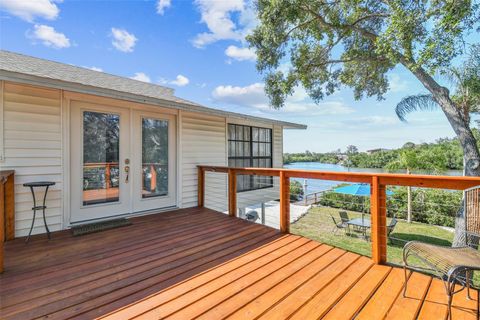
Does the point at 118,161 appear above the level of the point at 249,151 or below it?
below

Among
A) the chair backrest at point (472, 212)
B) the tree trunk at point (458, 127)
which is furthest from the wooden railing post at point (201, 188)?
the tree trunk at point (458, 127)

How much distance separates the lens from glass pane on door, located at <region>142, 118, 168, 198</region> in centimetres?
461

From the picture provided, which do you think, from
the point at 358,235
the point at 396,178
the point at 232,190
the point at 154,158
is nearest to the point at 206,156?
the point at 154,158

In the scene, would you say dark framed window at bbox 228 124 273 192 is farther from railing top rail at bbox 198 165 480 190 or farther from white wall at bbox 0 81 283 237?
white wall at bbox 0 81 283 237

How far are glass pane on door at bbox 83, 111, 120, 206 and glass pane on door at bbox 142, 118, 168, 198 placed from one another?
51cm

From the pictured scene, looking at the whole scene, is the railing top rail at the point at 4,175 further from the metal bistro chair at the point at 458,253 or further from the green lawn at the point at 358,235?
the green lawn at the point at 358,235

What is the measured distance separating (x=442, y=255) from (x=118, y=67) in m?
9.49

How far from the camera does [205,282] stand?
2162 mm

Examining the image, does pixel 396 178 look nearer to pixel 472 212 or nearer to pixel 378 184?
pixel 378 184

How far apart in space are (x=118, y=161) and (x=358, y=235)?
23.3 ft

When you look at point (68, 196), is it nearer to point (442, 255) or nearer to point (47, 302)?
point (47, 302)

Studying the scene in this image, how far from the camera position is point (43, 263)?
254 centimetres

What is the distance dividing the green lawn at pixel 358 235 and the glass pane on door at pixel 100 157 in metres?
4.84

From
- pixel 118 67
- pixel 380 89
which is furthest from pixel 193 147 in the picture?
pixel 380 89
